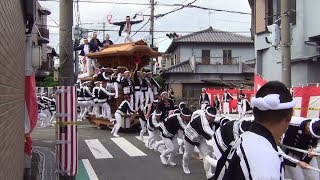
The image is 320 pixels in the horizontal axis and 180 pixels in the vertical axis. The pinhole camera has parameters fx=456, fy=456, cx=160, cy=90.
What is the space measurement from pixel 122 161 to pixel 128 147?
252 cm

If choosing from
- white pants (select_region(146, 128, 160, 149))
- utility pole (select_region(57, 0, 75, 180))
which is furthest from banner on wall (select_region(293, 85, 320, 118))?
utility pole (select_region(57, 0, 75, 180))

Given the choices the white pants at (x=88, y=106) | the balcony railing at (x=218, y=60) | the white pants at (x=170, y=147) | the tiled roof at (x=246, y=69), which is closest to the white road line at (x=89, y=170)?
the white pants at (x=170, y=147)

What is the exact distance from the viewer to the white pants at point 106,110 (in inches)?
767

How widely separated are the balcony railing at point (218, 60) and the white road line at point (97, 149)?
2891cm

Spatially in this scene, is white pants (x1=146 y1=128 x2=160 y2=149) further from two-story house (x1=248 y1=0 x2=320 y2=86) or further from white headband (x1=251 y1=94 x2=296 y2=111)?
white headband (x1=251 y1=94 x2=296 y2=111)

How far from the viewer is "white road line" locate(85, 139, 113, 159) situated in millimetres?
13034

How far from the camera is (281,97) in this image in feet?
8.38

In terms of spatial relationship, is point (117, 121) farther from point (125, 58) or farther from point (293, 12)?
point (293, 12)

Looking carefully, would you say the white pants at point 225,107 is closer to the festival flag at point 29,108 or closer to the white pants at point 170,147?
the white pants at point 170,147

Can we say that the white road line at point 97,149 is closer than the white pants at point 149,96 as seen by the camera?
Yes

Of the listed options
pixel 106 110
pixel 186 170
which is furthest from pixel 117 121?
pixel 186 170

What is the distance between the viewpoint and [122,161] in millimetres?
12164

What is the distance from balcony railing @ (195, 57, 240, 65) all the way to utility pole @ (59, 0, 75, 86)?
36.5 metres

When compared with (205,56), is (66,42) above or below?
below
